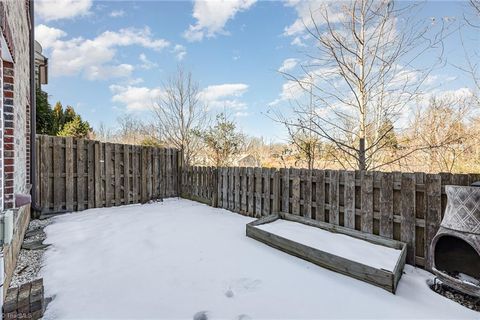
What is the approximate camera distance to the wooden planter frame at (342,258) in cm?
225

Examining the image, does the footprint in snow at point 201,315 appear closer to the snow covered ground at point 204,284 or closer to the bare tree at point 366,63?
the snow covered ground at point 204,284

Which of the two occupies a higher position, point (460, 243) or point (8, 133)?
point (8, 133)

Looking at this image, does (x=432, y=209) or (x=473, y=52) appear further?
(x=473, y=52)

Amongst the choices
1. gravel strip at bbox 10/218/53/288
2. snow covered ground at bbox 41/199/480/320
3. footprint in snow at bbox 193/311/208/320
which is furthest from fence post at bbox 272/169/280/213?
gravel strip at bbox 10/218/53/288

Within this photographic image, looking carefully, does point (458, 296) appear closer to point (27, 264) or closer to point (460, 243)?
point (460, 243)

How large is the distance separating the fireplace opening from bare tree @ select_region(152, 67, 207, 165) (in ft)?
27.7

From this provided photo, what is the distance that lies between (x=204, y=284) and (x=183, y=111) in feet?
28.3

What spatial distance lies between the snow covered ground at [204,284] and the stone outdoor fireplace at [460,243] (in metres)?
0.20

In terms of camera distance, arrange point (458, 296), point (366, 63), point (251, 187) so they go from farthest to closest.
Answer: point (251, 187) < point (366, 63) < point (458, 296)

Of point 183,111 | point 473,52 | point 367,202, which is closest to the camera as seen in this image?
point 367,202

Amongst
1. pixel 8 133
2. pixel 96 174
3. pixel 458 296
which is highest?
pixel 8 133

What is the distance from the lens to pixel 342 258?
2531 millimetres

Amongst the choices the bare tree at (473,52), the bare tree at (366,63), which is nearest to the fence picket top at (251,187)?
the bare tree at (366,63)

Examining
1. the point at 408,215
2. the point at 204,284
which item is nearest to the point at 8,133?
the point at 204,284
